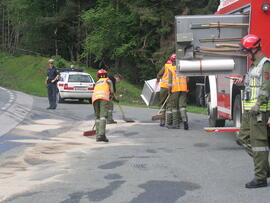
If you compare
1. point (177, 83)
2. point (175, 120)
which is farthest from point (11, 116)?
point (177, 83)

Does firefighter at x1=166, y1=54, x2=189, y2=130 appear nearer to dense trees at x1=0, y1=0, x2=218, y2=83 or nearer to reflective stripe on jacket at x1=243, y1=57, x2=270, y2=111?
reflective stripe on jacket at x1=243, y1=57, x2=270, y2=111

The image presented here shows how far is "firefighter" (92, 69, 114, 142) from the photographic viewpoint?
37.7ft

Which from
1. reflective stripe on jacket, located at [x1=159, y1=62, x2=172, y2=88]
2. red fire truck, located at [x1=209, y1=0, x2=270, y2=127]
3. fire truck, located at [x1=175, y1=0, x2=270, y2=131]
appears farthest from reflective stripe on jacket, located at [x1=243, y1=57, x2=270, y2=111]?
reflective stripe on jacket, located at [x1=159, y1=62, x2=172, y2=88]

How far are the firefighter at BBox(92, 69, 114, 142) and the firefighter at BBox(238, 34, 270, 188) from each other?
16.6 ft

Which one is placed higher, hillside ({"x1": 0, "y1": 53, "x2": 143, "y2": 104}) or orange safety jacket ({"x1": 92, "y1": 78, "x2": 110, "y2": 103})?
orange safety jacket ({"x1": 92, "y1": 78, "x2": 110, "y2": 103})

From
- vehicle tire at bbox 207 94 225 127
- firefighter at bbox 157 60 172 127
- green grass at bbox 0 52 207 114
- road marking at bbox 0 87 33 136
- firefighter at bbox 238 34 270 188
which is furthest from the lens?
green grass at bbox 0 52 207 114

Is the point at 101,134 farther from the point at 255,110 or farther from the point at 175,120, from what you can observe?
the point at 255,110

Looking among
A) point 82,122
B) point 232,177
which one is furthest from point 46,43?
point 232,177

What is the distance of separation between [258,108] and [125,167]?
2491 mm

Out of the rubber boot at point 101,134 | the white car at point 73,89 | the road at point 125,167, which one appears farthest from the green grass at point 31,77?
the rubber boot at point 101,134

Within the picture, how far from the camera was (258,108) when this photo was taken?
6570 mm

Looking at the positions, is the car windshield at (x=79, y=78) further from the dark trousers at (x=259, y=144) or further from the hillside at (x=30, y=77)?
the dark trousers at (x=259, y=144)

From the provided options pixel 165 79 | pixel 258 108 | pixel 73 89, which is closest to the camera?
pixel 258 108

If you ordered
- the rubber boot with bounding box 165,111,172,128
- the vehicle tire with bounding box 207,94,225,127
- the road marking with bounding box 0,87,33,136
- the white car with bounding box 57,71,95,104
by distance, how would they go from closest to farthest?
the vehicle tire with bounding box 207,94,225,127, the road marking with bounding box 0,87,33,136, the rubber boot with bounding box 165,111,172,128, the white car with bounding box 57,71,95,104
